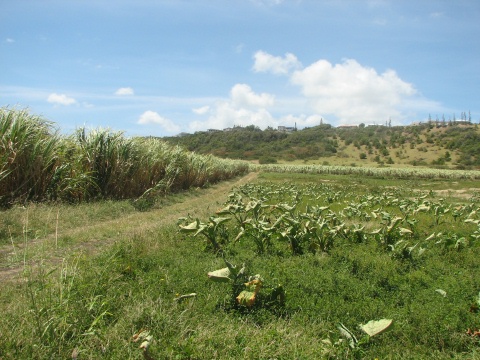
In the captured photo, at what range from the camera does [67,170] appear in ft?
34.2

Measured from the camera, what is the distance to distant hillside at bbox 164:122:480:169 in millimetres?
68562

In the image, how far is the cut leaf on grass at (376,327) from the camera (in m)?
3.38

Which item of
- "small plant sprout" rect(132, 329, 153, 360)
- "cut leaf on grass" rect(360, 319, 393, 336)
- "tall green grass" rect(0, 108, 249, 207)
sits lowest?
"cut leaf on grass" rect(360, 319, 393, 336)

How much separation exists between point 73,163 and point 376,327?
9727 millimetres

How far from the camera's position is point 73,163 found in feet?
35.4

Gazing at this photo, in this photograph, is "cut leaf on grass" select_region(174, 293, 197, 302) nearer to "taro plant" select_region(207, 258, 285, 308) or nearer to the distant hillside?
"taro plant" select_region(207, 258, 285, 308)

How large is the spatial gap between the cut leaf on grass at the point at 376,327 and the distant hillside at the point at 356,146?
2397 inches

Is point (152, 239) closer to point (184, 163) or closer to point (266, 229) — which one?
point (266, 229)

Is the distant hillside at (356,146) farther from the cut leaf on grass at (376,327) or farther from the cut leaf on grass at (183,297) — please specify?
the cut leaf on grass at (376,327)

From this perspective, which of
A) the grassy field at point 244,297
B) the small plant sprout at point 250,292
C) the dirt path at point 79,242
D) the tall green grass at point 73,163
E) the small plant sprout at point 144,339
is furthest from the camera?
the tall green grass at point 73,163

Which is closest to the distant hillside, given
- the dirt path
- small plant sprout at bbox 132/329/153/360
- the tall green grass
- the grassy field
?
the tall green grass

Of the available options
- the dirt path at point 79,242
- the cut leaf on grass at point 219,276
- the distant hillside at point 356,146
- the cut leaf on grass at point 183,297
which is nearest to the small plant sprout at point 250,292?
the cut leaf on grass at point 219,276

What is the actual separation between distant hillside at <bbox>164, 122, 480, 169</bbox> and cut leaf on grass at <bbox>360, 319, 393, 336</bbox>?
200 feet

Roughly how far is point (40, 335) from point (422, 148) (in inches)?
3202
